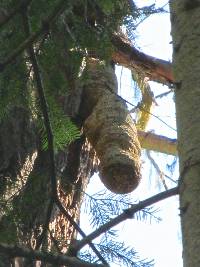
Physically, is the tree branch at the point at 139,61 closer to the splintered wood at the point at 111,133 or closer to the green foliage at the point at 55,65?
the splintered wood at the point at 111,133

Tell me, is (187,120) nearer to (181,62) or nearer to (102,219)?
(181,62)

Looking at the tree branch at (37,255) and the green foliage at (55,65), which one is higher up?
the green foliage at (55,65)

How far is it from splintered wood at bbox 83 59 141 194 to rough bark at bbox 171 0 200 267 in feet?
2.47

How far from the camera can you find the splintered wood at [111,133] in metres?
2.13

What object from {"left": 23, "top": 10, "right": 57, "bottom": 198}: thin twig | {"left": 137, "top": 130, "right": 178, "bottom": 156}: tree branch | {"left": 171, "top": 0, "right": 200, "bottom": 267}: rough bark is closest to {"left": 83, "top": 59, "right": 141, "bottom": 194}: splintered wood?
{"left": 23, "top": 10, "right": 57, "bottom": 198}: thin twig

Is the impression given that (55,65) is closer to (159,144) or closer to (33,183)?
(33,183)

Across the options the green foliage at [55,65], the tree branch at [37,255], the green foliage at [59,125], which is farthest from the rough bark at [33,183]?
the tree branch at [37,255]

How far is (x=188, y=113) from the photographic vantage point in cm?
99

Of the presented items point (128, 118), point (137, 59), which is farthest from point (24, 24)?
point (137, 59)

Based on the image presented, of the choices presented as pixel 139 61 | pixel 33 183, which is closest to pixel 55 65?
pixel 33 183

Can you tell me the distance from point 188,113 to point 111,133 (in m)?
1.32

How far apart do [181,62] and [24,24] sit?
48 centimetres

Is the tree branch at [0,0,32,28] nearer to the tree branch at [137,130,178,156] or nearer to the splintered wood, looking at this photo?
the splintered wood

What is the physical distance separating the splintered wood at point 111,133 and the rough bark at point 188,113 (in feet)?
2.47
